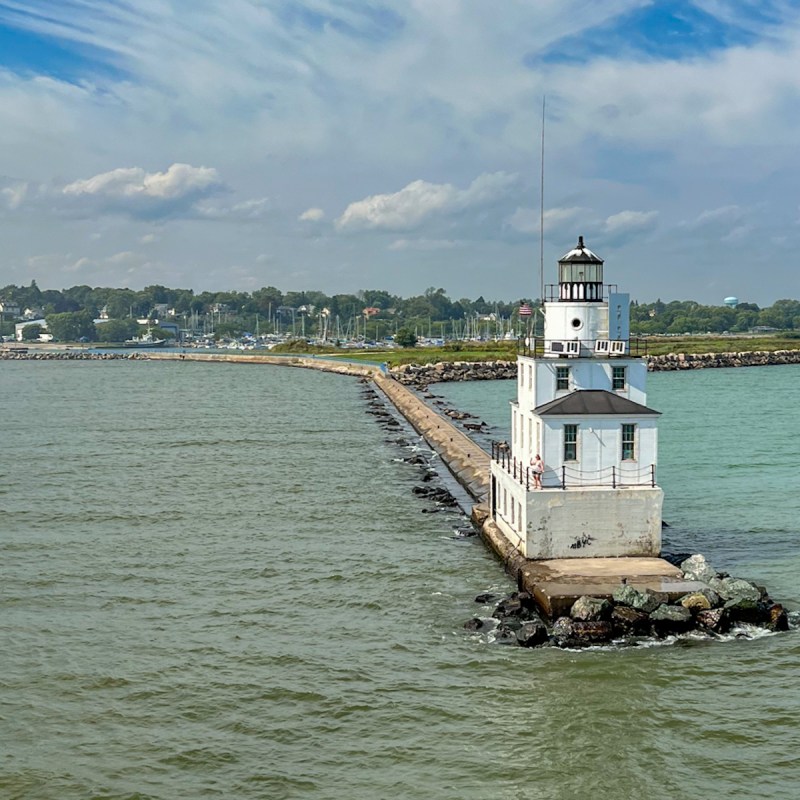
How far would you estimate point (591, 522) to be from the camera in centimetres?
2559

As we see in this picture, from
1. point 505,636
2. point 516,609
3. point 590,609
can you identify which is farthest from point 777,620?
point 505,636

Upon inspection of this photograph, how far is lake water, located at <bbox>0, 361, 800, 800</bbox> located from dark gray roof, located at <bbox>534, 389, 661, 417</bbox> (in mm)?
4510

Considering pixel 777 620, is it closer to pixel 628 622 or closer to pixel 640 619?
pixel 640 619

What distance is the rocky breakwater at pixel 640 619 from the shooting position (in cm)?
2194

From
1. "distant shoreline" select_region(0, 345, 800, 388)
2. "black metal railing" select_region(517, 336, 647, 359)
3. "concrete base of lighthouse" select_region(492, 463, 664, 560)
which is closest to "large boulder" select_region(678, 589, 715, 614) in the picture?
"concrete base of lighthouse" select_region(492, 463, 664, 560)

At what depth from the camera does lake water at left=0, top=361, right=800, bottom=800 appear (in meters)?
17.1

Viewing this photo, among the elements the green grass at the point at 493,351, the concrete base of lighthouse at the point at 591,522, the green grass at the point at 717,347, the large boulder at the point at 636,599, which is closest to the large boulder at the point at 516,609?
the concrete base of lighthouse at the point at 591,522

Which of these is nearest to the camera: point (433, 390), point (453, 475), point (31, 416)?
point (453, 475)

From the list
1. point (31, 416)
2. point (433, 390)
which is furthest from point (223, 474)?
point (433, 390)

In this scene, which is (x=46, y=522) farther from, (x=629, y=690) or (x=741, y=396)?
(x=741, y=396)

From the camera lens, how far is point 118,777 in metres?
17.0

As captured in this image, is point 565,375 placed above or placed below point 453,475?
above

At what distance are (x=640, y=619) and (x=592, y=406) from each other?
6.02 m

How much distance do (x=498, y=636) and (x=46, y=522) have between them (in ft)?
61.3
